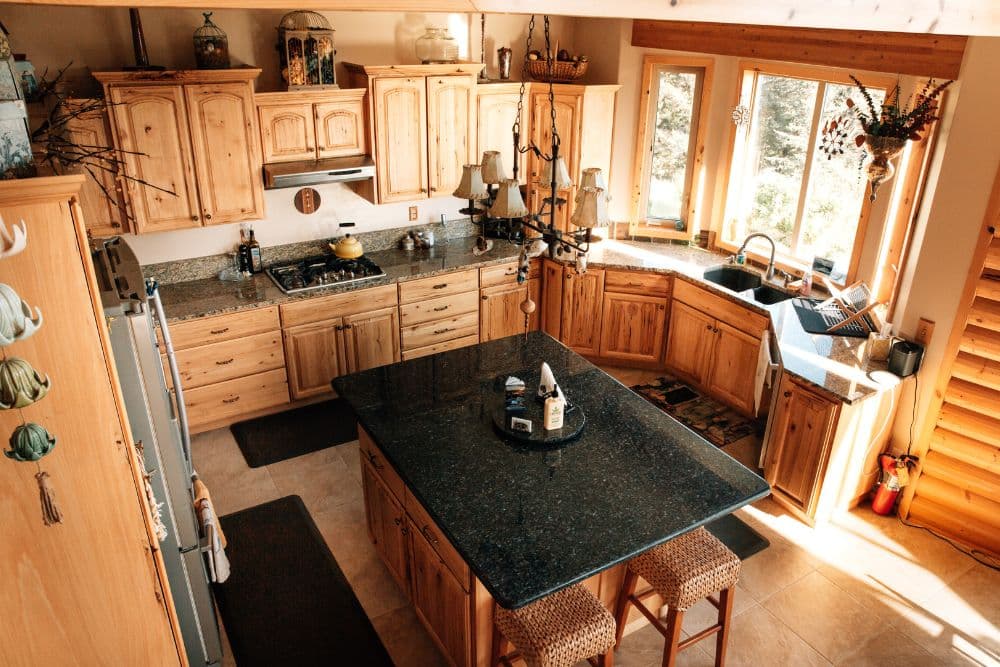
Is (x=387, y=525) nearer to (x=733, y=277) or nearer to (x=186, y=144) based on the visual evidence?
(x=186, y=144)

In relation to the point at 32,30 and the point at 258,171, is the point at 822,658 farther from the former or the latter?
the point at 32,30

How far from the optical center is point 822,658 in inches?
129

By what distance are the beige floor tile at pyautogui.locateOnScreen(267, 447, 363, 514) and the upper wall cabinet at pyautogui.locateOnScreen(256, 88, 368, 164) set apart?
193cm

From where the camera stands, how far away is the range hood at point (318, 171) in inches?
180

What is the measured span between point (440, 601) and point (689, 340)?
3009 mm

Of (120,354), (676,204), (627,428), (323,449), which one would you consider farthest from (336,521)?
(676,204)

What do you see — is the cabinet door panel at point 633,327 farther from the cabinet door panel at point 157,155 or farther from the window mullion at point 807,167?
the cabinet door panel at point 157,155

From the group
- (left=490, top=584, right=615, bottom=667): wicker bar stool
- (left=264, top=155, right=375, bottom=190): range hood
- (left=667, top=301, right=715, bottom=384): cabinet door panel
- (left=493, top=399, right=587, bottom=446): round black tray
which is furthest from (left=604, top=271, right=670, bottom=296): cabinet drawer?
(left=490, top=584, right=615, bottom=667): wicker bar stool

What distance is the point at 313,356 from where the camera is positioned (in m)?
4.98

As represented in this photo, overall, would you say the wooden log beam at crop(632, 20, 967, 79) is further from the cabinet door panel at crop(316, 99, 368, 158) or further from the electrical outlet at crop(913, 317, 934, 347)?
the cabinet door panel at crop(316, 99, 368, 158)

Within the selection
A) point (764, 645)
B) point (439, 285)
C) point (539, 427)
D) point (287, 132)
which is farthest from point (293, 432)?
point (764, 645)

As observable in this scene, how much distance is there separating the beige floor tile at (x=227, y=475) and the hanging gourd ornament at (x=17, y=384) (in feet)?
9.70

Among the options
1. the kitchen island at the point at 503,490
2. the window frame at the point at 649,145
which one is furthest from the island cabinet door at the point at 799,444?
the window frame at the point at 649,145

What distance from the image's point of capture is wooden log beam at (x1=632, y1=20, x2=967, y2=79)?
372 cm
